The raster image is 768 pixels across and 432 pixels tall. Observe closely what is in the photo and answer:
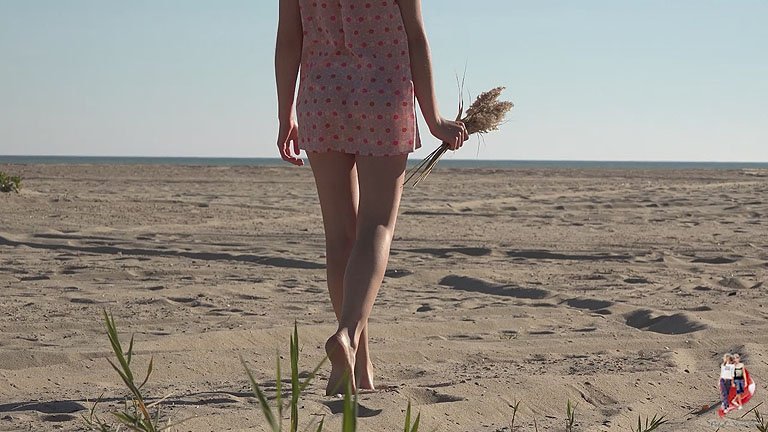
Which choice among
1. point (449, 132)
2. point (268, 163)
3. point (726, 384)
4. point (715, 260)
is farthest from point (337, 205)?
point (268, 163)

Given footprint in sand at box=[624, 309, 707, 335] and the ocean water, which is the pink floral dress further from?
the ocean water

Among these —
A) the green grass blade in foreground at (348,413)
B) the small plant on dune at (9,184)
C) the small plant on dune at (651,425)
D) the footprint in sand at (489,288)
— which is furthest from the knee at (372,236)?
the small plant on dune at (9,184)

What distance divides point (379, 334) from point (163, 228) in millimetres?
5835

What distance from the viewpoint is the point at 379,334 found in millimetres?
4328

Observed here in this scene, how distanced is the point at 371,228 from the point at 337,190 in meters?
0.20

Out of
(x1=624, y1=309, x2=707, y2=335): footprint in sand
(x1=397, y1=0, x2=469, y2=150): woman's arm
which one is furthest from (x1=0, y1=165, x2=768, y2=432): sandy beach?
(x1=397, y1=0, x2=469, y2=150): woman's arm

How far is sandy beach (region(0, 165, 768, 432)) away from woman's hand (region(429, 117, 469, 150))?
759mm

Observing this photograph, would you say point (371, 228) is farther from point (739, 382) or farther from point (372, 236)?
point (739, 382)

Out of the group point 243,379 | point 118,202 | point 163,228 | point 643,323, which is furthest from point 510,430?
point 118,202

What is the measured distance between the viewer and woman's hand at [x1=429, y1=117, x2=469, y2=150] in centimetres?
322

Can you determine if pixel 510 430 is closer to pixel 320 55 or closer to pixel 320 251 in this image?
pixel 320 55

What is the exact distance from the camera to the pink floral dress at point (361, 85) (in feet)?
10.2

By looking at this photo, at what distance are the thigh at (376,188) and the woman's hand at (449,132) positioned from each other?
0.19 m

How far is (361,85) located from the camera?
3.12 meters
